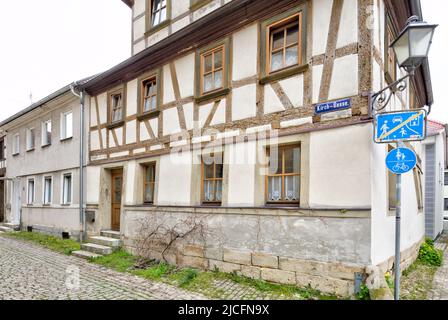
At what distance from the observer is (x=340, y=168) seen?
5023 millimetres

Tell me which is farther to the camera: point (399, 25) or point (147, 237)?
point (147, 237)

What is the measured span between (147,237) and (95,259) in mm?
1554

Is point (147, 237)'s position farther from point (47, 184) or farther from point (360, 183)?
point (47, 184)

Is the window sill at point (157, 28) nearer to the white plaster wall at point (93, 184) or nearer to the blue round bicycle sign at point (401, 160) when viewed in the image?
the white plaster wall at point (93, 184)

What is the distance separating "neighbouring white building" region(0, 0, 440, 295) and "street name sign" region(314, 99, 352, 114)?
1.5 inches

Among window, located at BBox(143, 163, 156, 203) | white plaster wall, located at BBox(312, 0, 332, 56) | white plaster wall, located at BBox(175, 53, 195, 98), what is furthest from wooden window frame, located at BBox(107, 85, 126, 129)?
white plaster wall, located at BBox(312, 0, 332, 56)

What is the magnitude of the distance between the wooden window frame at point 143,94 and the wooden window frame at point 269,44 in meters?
3.28

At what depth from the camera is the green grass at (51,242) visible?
9511 mm

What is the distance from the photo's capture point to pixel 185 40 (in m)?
7.59

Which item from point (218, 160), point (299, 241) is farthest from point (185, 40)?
point (299, 241)

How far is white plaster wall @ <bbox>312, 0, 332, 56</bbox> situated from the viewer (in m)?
5.32

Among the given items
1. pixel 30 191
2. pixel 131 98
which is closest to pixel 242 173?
pixel 131 98

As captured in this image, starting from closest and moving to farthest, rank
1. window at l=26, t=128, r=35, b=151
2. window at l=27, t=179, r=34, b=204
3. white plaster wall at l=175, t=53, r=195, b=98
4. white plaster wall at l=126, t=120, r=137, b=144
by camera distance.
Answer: white plaster wall at l=175, t=53, r=195, b=98
white plaster wall at l=126, t=120, r=137, b=144
window at l=27, t=179, r=34, b=204
window at l=26, t=128, r=35, b=151

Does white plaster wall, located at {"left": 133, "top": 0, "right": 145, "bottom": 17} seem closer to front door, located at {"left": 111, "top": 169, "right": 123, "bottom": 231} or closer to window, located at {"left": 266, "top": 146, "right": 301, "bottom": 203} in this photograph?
front door, located at {"left": 111, "top": 169, "right": 123, "bottom": 231}
